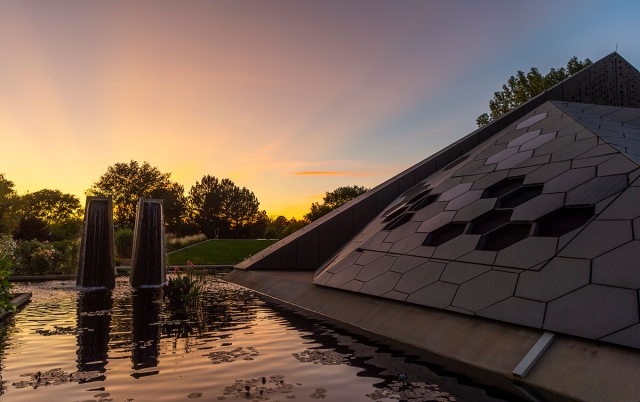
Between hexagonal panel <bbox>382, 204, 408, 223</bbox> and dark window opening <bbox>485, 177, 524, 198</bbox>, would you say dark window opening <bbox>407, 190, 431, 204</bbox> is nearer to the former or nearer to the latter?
hexagonal panel <bbox>382, 204, 408, 223</bbox>

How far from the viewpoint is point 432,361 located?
5.77 m

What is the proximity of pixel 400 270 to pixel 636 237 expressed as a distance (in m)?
3.93

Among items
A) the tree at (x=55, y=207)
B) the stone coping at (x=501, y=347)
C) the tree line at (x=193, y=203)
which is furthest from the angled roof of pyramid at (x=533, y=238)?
the tree at (x=55, y=207)

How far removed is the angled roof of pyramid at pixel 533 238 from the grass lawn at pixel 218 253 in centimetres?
1831

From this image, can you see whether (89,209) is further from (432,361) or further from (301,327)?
(432,361)

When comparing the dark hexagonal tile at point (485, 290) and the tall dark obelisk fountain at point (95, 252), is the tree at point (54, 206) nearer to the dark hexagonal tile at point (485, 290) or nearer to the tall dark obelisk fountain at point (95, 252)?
the tall dark obelisk fountain at point (95, 252)

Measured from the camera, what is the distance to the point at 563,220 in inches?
281

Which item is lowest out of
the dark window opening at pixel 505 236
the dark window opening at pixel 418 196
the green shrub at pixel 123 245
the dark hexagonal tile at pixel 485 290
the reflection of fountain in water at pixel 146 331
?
the reflection of fountain in water at pixel 146 331

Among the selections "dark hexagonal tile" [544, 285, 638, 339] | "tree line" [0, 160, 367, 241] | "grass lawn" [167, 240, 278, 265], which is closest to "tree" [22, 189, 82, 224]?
"tree line" [0, 160, 367, 241]

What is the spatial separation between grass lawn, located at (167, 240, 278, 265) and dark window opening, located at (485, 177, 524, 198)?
20.1 metres

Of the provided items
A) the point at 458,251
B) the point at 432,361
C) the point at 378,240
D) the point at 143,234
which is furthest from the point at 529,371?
the point at 143,234

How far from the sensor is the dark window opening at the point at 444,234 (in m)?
8.91

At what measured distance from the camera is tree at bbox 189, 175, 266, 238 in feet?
242

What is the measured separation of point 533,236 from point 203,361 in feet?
16.2
